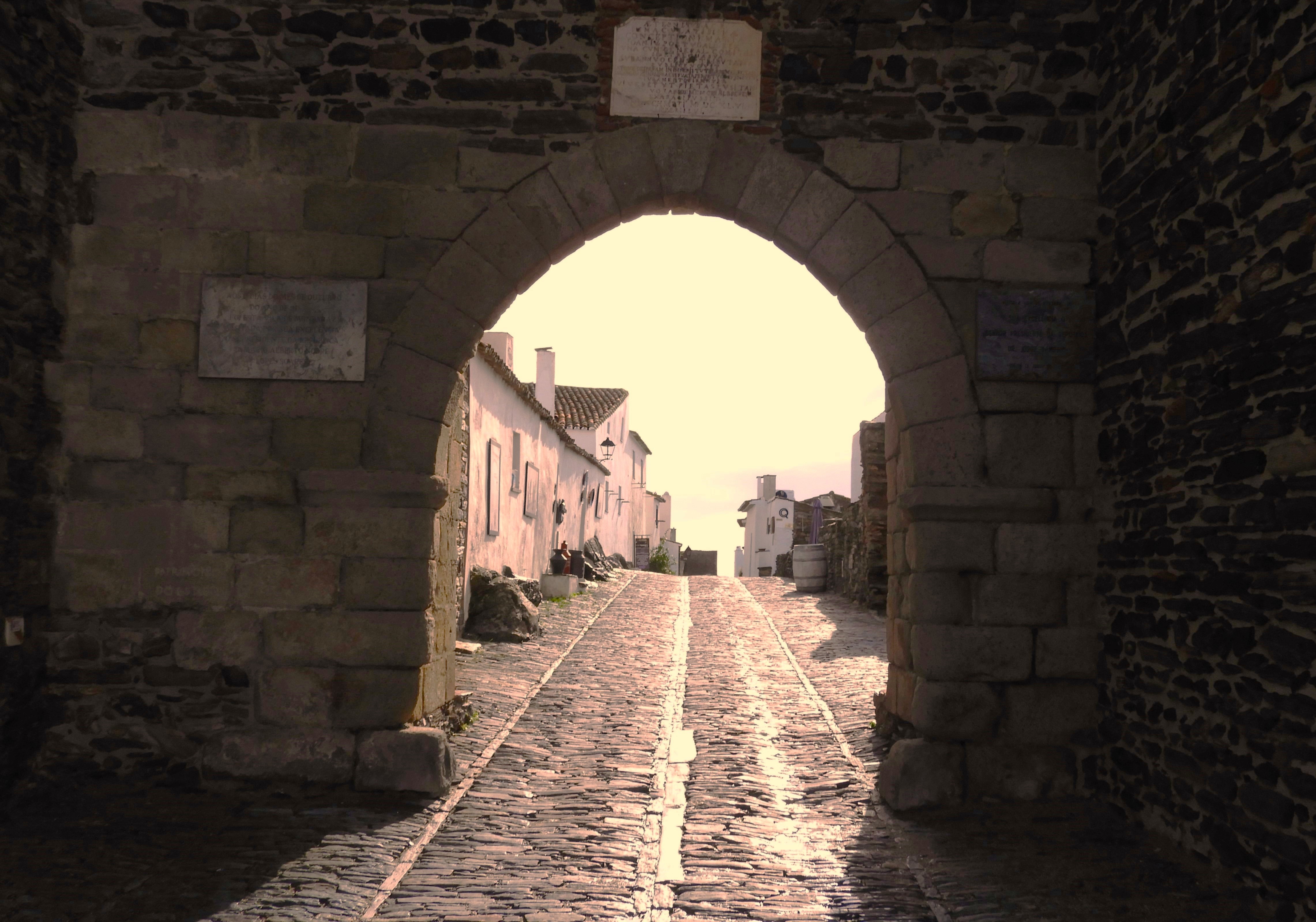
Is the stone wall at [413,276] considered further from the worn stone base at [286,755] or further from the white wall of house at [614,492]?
the white wall of house at [614,492]

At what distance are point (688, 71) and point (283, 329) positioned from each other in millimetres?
2473

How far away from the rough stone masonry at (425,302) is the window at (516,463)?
8.36 meters

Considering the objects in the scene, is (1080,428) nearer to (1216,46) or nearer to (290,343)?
(1216,46)

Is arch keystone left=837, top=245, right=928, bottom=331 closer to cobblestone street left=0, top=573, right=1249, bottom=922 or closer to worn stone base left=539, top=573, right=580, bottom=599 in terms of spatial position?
cobblestone street left=0, top=573, right=1249, bottom=922

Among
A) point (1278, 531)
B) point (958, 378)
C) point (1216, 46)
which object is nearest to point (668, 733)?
point (958, 378)

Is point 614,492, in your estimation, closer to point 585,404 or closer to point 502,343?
point 585,404

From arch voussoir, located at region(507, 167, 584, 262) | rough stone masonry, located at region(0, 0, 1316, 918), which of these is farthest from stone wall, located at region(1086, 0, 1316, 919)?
arch voussoir, located at region(507, 167, 584, 262)

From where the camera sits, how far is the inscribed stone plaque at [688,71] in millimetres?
5004

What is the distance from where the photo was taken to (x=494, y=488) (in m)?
12.1

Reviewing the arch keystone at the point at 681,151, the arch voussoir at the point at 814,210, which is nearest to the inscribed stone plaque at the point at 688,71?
the arch keystone at the point at 681,151

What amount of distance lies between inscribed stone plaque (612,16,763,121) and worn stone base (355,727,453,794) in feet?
11.0

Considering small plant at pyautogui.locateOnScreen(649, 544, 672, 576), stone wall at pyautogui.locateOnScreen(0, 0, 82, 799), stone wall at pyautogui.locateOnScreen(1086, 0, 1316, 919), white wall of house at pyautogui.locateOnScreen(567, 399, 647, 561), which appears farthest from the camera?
small plant at pyautogui.locateOnScreen(649, 544, 672, 576)

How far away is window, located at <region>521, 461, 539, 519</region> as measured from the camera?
571 inches

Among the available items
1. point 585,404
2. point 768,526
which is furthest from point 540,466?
point 768,526
